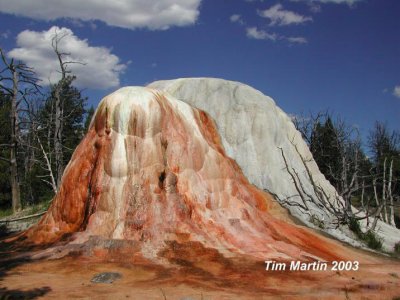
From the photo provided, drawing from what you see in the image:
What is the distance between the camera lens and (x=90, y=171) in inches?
488

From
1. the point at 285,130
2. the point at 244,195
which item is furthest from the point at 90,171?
the point at 285,130

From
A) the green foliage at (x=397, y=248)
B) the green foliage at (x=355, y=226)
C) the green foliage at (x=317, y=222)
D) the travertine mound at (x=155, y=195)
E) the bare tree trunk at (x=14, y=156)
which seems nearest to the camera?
the travertine mound at (x=155, y=195)

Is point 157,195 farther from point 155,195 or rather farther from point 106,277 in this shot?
point 106,277

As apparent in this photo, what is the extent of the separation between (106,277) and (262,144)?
884 centimetres

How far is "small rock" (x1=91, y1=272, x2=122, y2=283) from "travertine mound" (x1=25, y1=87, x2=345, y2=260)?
4.25 ft

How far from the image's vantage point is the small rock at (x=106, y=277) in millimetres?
8695

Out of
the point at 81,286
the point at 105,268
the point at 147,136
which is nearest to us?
the point at 81,286

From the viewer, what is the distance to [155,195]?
37.2 feet

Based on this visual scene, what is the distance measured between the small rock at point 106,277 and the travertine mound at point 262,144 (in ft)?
24.2

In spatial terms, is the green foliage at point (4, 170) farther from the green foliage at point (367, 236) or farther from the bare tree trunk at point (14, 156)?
the green foliage at point (367, 236)

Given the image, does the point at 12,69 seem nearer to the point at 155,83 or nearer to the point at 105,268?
the point at 155,83

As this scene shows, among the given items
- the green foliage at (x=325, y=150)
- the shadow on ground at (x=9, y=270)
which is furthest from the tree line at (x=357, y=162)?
the shadow on ground at (x=9, y=270)

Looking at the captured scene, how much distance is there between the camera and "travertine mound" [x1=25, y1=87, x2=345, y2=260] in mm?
10898

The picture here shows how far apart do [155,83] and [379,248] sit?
9529 millimetres
